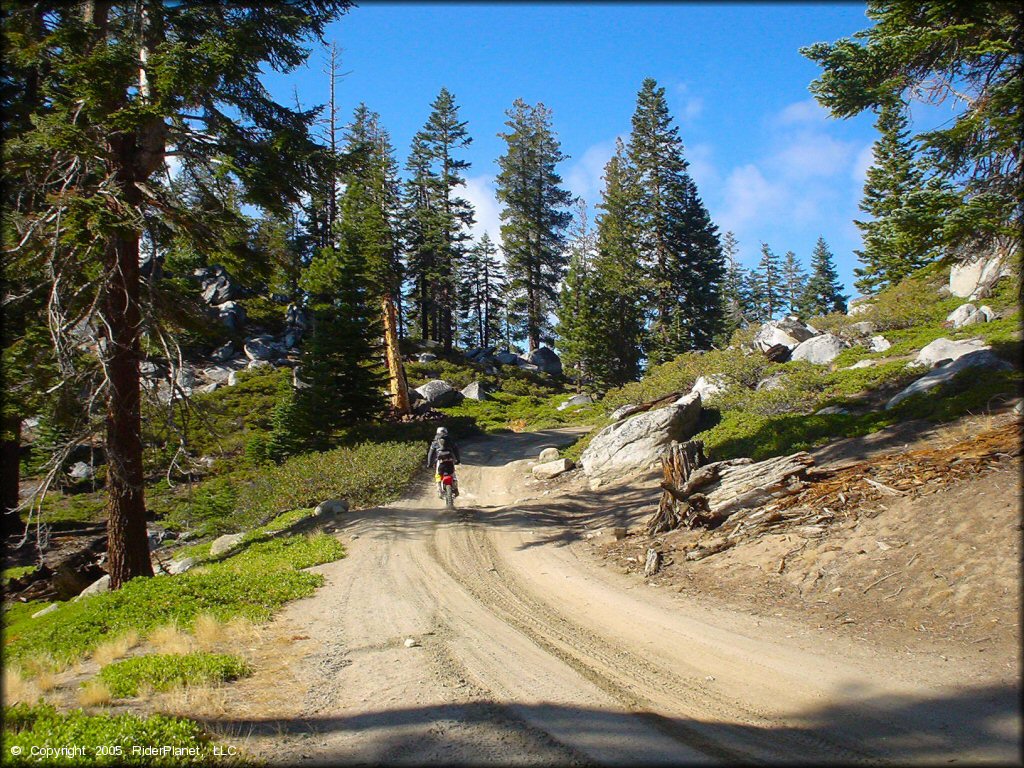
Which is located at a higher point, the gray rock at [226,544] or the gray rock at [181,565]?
the gray rock at [226,544]

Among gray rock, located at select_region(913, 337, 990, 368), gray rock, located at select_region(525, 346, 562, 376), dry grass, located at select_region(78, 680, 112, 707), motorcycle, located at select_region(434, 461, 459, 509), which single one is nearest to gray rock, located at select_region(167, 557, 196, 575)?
motorcycle, located at select_region(434, 461, 459, 509)

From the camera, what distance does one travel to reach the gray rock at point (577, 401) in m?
40.2

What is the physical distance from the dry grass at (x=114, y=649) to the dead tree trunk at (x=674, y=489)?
8576 millimetres

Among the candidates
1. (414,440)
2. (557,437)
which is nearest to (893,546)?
(414,440)

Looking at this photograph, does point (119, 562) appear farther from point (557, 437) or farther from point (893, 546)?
point (557, 437)

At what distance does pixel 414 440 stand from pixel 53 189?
51.0ft

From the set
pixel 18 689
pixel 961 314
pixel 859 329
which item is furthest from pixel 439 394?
pixel 18 689

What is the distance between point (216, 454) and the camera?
29.2 m

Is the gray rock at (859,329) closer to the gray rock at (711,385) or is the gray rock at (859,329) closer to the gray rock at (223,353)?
the gray rock at (711,385)

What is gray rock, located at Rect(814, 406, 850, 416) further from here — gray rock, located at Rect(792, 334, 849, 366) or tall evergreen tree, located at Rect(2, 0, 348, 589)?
tall evergreen tree, located at Rect(2, 0, 348, 589)

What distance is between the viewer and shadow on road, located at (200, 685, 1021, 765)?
13.9 ft

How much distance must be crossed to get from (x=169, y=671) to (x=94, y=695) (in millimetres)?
700

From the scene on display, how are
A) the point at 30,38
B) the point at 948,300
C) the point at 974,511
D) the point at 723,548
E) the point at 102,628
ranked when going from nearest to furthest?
the point at 974,511
the point at 102,628
the point at 723,548
the point at 30,38
the point at 948,300

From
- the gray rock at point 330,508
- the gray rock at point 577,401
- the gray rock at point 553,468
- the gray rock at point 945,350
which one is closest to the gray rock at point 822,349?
the gray rock at point 945,350
